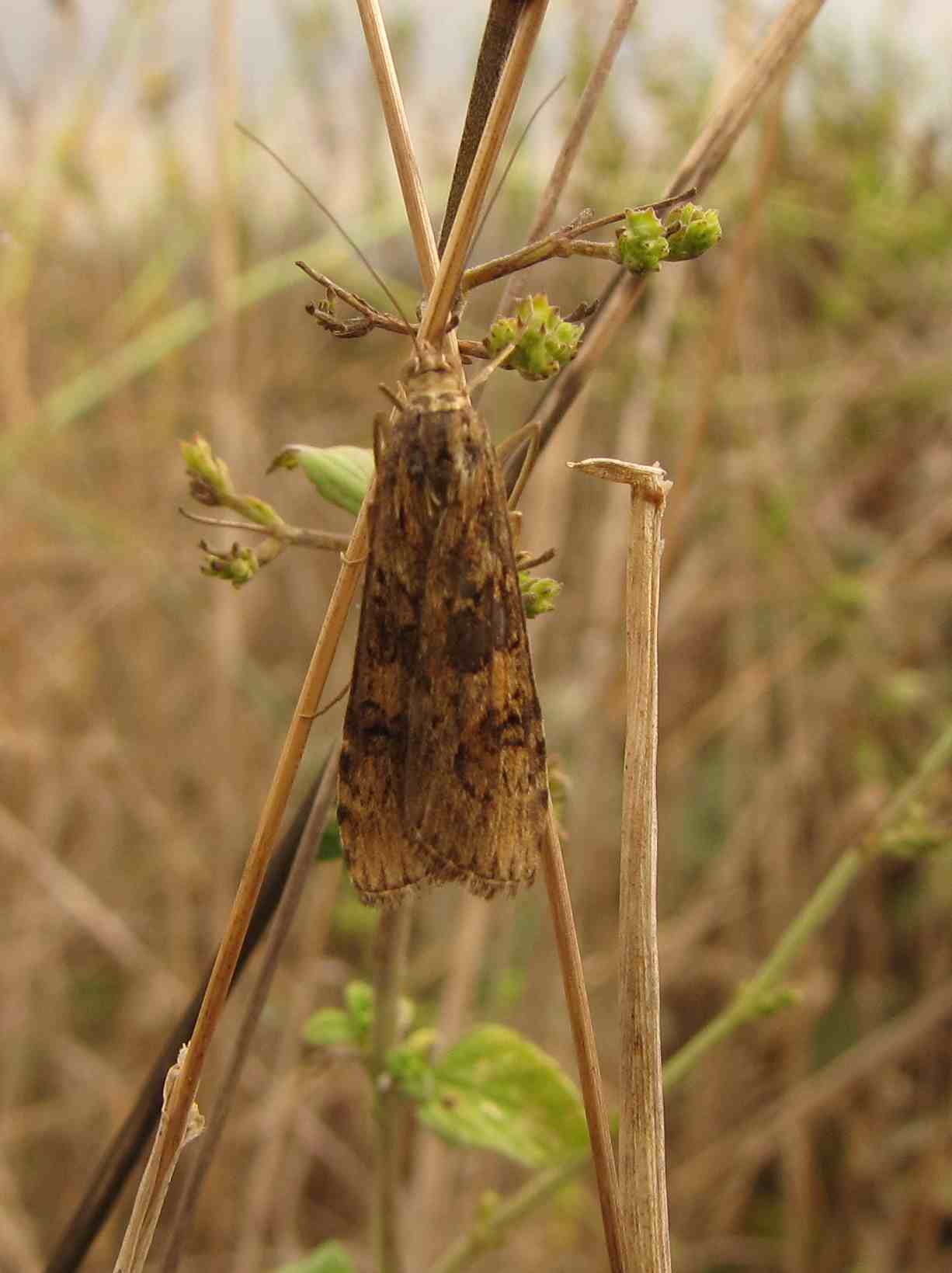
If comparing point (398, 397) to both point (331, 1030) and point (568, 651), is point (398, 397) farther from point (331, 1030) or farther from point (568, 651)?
point (568, 651)

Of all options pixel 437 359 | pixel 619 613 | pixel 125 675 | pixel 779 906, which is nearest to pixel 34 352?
pixel 125 675

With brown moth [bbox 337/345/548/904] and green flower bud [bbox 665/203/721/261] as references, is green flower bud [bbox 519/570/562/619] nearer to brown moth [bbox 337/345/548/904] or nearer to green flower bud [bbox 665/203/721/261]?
brown moth [bbox 337/345/548/904]

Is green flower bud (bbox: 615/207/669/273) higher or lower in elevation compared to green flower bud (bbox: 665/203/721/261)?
lower

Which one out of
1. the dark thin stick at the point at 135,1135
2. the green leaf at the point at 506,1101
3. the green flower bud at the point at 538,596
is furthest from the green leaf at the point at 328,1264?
the green flower bud at the point at 538,596

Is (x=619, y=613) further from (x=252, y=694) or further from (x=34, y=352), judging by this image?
(x=34, y=352)

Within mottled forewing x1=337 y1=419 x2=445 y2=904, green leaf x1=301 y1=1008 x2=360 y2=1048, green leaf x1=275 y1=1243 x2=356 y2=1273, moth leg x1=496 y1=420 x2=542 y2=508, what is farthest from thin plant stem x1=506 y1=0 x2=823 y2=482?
green leaf x1=275 y1=1243 x2=356 y2=1273

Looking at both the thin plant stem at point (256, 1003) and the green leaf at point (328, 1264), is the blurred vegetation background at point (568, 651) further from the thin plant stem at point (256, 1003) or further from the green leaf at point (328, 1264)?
the thin plant stem at point (256, 1003)
